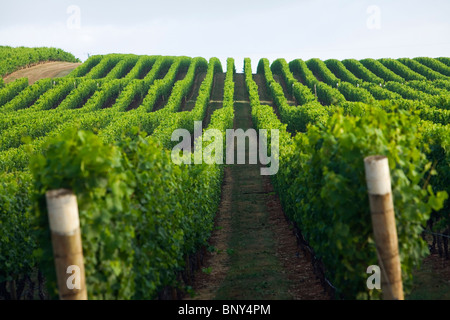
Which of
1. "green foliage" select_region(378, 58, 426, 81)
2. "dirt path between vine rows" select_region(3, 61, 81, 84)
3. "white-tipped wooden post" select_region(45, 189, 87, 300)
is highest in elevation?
"dirt path between vine rows" select_region(3, 61, 81, 84)

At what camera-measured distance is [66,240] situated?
5.55m

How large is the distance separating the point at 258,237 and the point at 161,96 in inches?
1997

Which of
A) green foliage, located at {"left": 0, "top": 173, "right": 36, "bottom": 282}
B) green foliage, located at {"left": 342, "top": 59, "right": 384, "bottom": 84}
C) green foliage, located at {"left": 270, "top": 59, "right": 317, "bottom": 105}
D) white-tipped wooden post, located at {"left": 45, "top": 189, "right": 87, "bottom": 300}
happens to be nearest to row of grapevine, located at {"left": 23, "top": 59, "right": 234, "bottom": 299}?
white-tipped wooden post, located at {"left": 45, "top": 189, "right": 87, "bottom": 300}

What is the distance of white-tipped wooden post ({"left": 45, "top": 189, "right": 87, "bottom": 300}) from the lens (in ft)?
18.1

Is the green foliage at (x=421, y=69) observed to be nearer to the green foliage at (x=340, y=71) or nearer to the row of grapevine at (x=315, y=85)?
the green foliage at (x=340, y=71)

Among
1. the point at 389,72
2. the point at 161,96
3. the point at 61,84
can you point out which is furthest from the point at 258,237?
the point at 389,72

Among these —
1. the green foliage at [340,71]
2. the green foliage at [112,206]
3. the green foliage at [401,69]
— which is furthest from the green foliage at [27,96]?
the green foliage at [112,206]

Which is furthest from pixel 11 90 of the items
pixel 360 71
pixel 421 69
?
pixel 421 69

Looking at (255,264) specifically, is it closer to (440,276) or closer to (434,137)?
(440,276)

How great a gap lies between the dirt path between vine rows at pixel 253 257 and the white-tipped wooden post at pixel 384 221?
531 cm

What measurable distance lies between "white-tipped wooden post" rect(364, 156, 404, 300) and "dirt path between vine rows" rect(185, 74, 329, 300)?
5.31 metres

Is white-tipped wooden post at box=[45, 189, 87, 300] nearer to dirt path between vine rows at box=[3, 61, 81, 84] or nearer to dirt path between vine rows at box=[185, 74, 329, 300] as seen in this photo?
dirt path between vine rows at box=[185, 74, 329, 300]

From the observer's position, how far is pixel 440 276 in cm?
1280

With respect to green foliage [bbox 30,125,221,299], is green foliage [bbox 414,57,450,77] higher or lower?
higher
